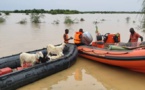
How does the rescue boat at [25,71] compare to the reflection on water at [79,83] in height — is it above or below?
above

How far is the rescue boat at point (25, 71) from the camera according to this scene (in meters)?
5.15

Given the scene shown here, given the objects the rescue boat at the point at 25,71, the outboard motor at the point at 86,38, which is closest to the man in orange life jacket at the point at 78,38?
the outboard motor at the point at 86,38

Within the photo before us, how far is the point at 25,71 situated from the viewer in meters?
5.53

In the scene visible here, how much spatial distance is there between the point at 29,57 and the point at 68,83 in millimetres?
1257

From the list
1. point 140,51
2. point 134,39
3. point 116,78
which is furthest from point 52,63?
point 134,39

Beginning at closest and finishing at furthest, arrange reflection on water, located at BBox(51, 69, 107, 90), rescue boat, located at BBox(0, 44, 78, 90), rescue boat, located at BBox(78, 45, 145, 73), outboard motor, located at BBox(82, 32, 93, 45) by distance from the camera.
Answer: rescue boat, located at BBox(0, 44, 78, 90)
reflection on water, located at BBox(51, 69, 107, 90)
rescue boat, located at BBox(78, 45, 145, 73)
outboard motor, located at BBox(82, 32, 93, 45)

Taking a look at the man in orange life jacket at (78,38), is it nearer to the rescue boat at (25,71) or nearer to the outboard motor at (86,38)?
the outboard motor at (86,38)

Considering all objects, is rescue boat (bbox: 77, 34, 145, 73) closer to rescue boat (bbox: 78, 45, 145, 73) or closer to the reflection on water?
rescue boat (bbox: 78, 45, 145, 73)

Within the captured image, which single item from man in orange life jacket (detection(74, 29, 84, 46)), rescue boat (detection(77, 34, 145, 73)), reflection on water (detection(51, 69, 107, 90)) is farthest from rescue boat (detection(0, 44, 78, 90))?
man in orange life jacket (detection(74, 29, 84, 46))

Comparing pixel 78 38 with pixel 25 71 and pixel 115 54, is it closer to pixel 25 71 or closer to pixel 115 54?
pixel 115 54

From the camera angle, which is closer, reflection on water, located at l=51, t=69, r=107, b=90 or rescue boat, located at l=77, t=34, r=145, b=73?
reflection on water, located at l=51, t=69, r=107, b=90

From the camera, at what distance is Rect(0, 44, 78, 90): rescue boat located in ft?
16.9

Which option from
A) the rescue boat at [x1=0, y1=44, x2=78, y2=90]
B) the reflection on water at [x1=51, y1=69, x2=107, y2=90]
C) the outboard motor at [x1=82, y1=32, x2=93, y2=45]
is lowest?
the reflection on water at [x1=51, y1=69, x2=107, y2=90]

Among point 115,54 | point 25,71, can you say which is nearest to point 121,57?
point 115,54
